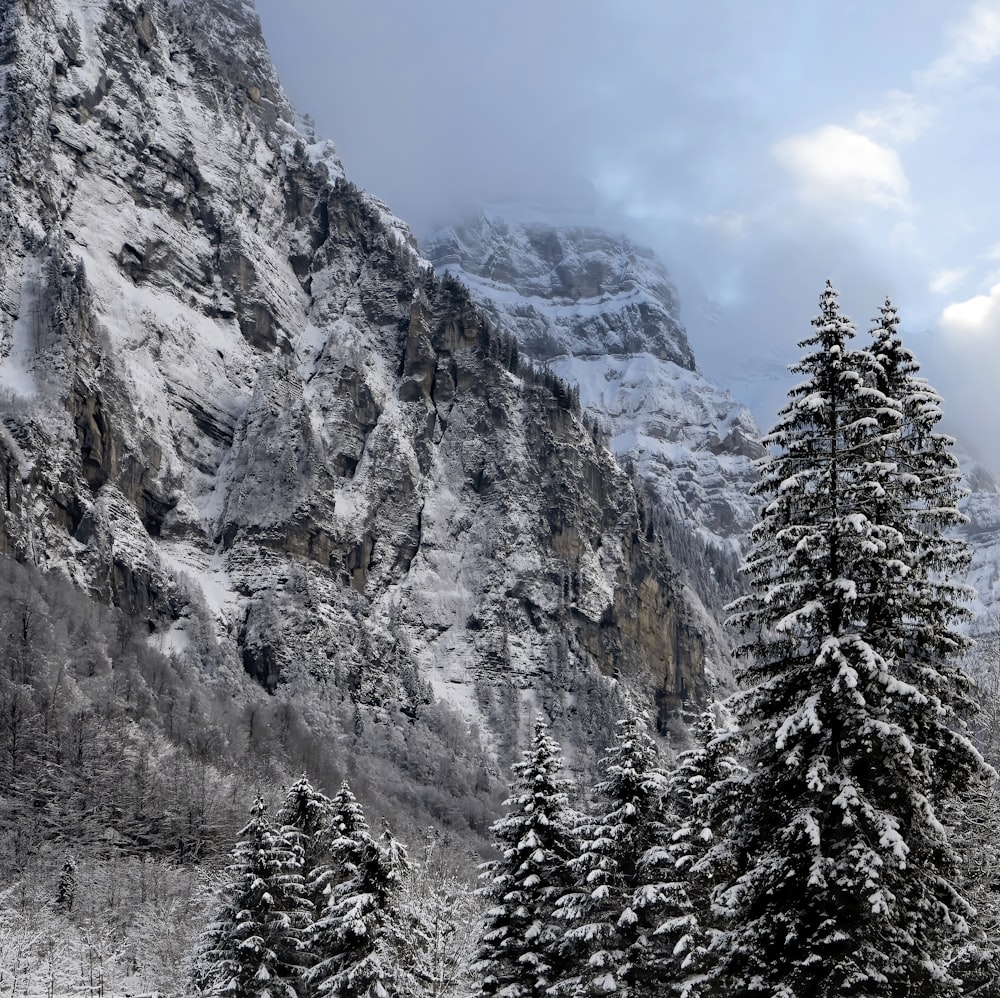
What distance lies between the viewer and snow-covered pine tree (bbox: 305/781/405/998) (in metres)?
30.0

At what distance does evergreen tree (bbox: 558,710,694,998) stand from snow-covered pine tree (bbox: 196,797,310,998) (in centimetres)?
1090

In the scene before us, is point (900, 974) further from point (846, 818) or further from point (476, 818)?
point (476, 818)

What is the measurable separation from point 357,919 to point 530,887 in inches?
210

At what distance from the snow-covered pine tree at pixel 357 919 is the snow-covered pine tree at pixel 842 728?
49.4 feet

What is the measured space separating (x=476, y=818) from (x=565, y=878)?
11674 cm

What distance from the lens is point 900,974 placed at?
51.6 feet

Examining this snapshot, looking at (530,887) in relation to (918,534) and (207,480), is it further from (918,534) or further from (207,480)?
(207,480)

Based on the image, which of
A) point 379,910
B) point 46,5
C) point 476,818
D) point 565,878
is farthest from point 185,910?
point 46,5

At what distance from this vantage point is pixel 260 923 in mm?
33469

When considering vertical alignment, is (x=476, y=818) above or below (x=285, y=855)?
above

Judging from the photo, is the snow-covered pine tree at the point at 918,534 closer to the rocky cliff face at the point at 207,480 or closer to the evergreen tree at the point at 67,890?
the evergreen tree at the point at 67,890

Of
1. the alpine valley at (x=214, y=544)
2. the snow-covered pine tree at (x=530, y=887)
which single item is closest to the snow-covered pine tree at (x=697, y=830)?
the snow-covered pine tree at (x=530, y=887)

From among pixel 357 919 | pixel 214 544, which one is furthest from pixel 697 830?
pixel 214 544

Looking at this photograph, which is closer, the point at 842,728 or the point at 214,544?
the point at 842,728
